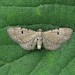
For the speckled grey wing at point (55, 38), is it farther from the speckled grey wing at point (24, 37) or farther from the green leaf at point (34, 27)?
the speckled grey wing at point (24, 37)

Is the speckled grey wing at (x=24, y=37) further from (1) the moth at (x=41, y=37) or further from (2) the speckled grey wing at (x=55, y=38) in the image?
Result: (2) the speckled grey wing at (x=55, y=38)

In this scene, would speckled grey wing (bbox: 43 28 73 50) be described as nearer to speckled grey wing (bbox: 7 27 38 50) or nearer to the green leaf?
the green leaf

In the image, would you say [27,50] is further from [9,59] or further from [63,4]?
[63,4]

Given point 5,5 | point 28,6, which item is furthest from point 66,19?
point 5,5

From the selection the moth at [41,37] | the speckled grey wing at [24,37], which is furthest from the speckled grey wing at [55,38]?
the speckled grey wing at [24,37]

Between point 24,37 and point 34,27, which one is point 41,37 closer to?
point 34,27
